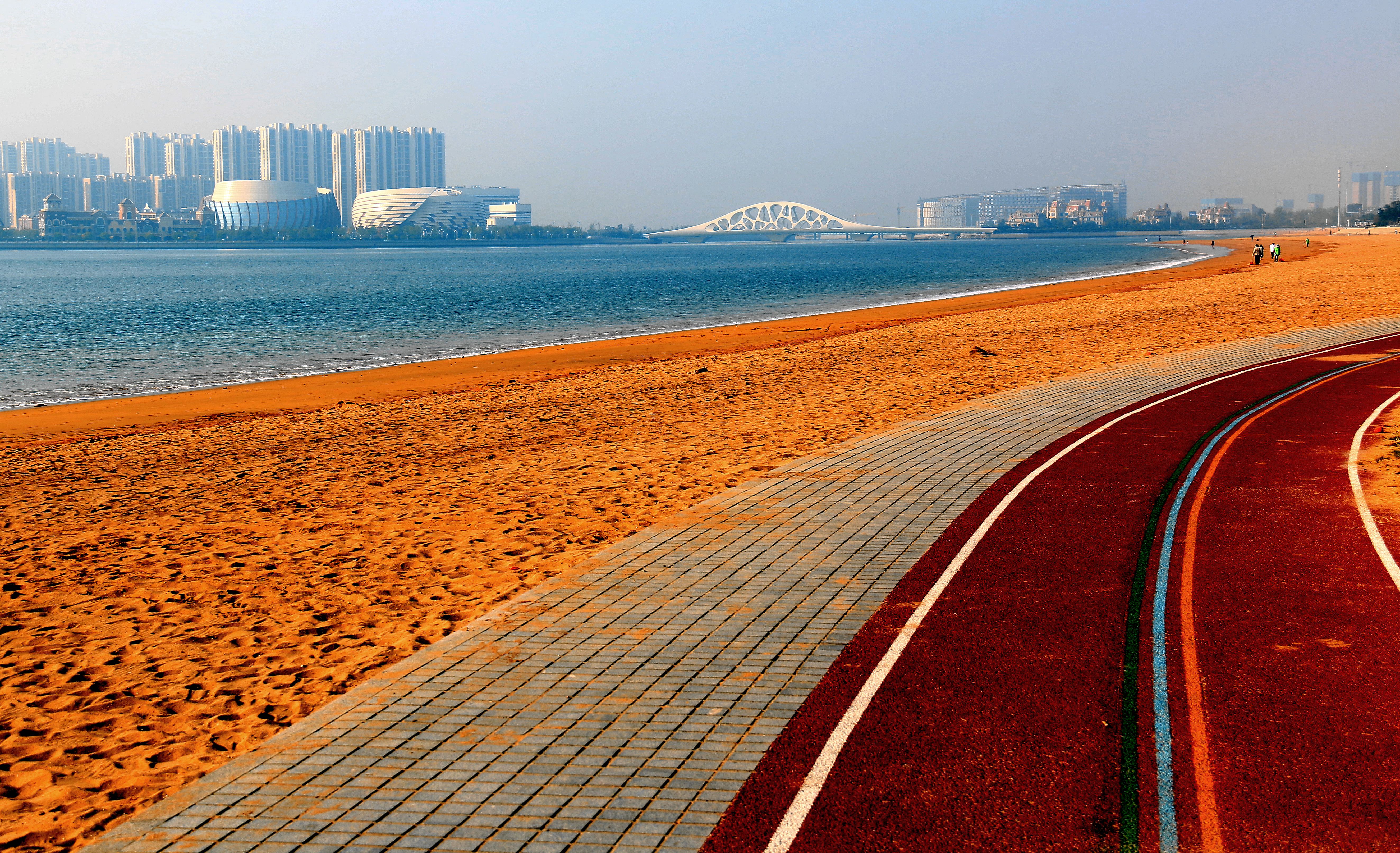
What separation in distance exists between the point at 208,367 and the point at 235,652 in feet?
88.4

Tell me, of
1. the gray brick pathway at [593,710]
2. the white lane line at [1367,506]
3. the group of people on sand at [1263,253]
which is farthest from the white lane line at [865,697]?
the group of people on sand at [1263,253]

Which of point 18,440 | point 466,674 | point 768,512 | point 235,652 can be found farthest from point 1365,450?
point 18,440

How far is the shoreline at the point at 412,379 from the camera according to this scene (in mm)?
19188

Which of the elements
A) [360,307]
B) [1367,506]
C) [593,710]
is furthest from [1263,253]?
[593,710]

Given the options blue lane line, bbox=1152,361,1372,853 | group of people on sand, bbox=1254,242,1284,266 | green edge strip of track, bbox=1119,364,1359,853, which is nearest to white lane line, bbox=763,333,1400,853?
green edge strip of track, bbox=1119,364,1359,853

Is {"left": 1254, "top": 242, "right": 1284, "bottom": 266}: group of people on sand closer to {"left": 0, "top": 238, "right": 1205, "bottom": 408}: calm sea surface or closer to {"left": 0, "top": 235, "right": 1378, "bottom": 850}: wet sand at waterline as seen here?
{"left": 0, "top": 238, "right": 1205, "bottom": 408}: calm sea surface

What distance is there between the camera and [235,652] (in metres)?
6.80

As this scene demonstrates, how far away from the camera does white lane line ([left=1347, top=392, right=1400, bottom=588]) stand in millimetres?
7996

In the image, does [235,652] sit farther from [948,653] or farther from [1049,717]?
[1049,717]

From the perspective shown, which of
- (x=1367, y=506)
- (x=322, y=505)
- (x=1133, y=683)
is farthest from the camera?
(x=322, y=505)

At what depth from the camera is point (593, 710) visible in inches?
221

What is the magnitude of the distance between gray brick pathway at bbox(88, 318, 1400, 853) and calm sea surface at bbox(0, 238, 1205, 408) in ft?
72.2

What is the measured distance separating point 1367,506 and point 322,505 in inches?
417

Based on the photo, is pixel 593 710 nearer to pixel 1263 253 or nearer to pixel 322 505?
pixel 322 505
